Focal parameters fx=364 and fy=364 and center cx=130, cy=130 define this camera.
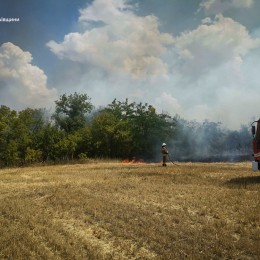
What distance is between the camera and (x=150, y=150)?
41.9m

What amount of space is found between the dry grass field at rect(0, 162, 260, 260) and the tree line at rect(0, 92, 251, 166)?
22.8 m

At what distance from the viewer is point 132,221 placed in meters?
8.92

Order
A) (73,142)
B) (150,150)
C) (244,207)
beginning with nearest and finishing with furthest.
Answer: (244,207)
(73,142)
(150,150)

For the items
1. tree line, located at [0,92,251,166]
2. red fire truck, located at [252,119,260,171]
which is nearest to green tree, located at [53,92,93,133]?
tree line, located at [0,92,251,166]

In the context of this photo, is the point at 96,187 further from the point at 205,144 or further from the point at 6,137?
the point at 205,144

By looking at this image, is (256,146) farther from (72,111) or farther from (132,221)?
(72,111)

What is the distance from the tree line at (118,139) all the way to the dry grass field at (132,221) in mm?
22832

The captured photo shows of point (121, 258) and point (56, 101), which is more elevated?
point (56, 101)

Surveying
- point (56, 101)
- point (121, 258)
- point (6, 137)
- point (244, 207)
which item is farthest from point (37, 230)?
point (56, 101)

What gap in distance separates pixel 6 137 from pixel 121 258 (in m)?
31.5

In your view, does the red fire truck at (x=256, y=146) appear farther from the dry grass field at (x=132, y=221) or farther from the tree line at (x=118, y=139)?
the tree line at (x=118, y=139)

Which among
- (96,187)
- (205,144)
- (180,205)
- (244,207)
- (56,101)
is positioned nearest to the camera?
(244,207)

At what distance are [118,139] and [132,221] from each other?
102ft

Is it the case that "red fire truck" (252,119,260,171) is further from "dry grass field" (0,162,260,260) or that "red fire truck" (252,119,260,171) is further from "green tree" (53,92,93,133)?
"green tree" (53,92,93,133)
